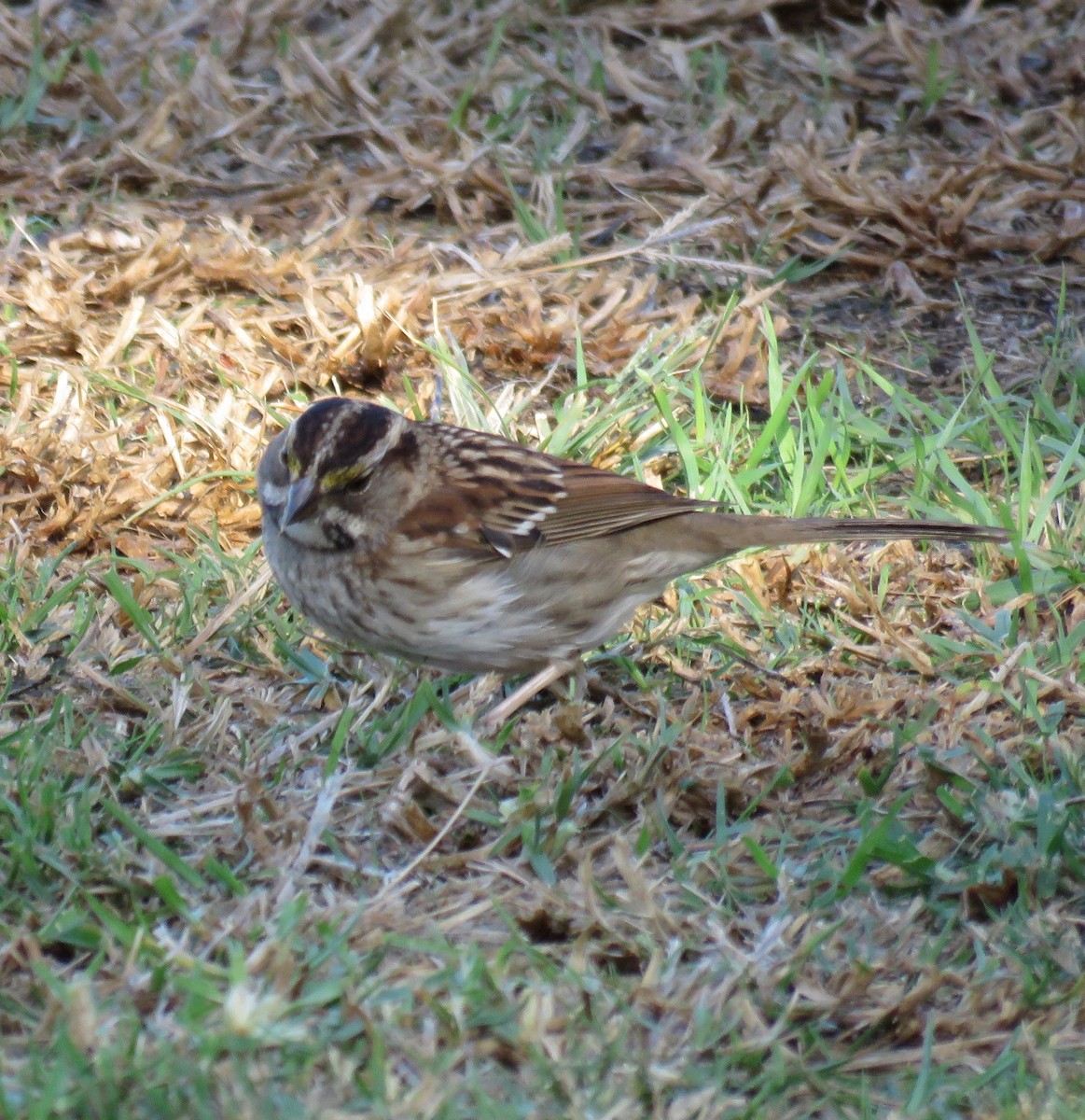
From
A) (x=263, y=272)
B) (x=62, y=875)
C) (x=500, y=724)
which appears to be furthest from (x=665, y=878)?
(x=263, y=272)

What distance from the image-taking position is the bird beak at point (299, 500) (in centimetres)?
441

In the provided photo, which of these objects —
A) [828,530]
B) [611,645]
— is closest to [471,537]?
[611,645]

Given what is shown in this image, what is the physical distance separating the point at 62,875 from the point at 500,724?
4.66ft

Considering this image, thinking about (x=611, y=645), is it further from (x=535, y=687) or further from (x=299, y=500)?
(x=299, y=500)

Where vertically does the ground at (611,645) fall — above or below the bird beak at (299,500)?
below

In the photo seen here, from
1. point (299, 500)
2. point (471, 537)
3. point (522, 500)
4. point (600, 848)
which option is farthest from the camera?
point (522, 500)

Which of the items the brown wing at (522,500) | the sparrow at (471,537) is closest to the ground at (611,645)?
the sparrow at (471,537)

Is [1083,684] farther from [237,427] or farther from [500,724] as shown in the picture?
[237,427]

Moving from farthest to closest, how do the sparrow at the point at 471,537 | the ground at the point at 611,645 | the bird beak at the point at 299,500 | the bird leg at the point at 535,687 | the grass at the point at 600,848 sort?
1. the bird leg at the point at 535,687
2. the sparrow at the point at 471,537
3. the bird beak at the point at 299,500
4. the ground at the point at 611,645
5. the grass at the point at 600,848

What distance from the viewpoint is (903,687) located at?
183 inches

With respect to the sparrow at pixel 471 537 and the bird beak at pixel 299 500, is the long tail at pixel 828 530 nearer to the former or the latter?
the sparrow at pixel 471 537

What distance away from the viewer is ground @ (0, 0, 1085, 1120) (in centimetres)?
331

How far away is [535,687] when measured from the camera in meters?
4.80

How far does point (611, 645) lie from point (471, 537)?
68 centimetres
